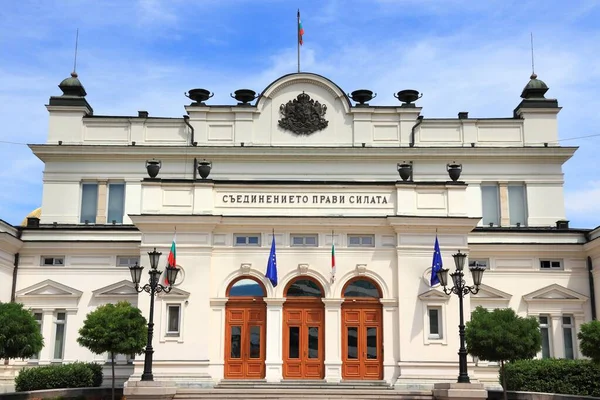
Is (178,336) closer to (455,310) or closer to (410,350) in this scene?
(410,350)

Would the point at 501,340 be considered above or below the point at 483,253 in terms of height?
below

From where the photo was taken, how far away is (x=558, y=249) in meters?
35.2

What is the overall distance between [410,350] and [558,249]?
10.3 meters

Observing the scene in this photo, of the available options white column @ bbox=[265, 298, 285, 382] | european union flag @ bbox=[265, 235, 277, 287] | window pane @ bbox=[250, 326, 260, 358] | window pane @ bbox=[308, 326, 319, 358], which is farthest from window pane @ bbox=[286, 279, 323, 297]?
window pane @ bbox=[250, 326, 260, 358]

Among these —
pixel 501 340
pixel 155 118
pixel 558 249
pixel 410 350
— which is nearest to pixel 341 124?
pixel 155 118

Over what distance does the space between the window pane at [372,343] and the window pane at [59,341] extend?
45.9 feet

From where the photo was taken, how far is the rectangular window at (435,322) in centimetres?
2962

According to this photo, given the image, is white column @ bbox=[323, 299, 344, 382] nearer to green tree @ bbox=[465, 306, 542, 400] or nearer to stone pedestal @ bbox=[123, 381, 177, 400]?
green tree @ bbox=[465, 306, 542, 400]

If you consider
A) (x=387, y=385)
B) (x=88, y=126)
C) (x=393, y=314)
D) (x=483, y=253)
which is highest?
(x=88, y=126)

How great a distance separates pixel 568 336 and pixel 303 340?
1305 cm

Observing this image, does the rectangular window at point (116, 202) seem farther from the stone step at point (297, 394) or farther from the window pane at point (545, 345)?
the window pane at point (545, 345)

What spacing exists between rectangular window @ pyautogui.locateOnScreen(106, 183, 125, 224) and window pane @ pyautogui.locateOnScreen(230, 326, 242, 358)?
12794mm

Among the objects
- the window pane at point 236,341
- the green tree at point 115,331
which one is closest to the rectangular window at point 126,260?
the green tree at point 115,331

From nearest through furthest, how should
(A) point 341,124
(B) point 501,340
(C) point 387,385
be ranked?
(B) point 501,340, (C) point 387,385, (A) point 341,124
